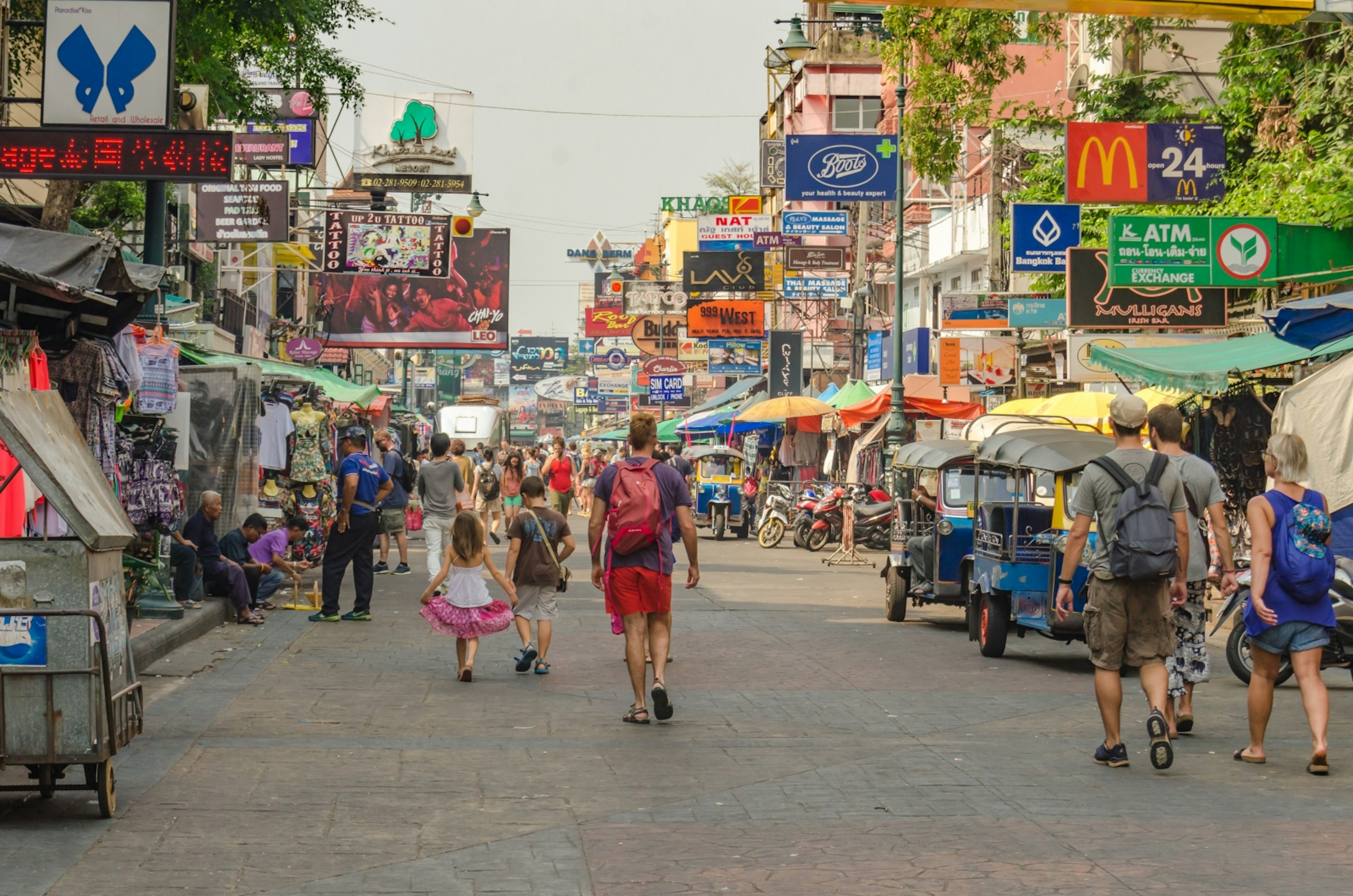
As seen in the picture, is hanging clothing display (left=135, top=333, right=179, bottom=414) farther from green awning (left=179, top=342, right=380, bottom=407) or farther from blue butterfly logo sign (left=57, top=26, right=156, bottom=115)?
green awning (left=179, top=342, right=380, bottom=407)

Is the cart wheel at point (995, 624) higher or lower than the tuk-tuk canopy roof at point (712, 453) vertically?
lower

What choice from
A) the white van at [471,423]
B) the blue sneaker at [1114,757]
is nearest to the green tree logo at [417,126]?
the white van at [471,423]

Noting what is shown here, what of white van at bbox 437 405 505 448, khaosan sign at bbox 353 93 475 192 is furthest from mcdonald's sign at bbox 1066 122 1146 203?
white van at bbox 437 405 505 448

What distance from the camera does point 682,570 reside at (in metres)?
24.8

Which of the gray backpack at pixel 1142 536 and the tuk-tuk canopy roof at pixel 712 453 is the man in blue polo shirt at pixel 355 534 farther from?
the tuk-tuk canopy roof at pixel 712 453

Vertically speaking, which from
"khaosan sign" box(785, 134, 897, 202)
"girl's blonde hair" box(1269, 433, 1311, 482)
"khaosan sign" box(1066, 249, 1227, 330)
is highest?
"khaosan sign" box(785, 134, 897, 202)

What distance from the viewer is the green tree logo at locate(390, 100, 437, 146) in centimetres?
4559

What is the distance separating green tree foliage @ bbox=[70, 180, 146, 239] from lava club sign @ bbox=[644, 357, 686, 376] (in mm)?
36570

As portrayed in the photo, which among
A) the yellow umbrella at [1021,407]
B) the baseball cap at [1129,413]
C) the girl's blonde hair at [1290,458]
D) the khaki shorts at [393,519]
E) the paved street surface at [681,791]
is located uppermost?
the yellow umbrella at [1021,407]

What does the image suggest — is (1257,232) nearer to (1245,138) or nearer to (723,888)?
(1245,138)

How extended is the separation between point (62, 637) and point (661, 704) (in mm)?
3873

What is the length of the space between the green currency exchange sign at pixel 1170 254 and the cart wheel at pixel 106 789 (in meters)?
14.0

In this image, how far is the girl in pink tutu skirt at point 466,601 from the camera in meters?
11.8

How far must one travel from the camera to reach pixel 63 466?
7242 millimetres
